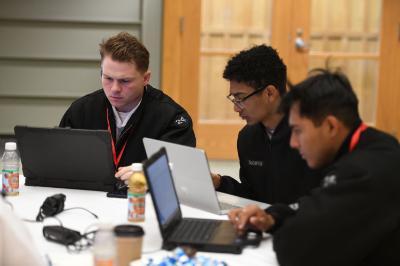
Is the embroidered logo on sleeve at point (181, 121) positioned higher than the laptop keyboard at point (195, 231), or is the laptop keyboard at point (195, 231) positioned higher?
the embroidered logo on sleeve at point (181, 121)

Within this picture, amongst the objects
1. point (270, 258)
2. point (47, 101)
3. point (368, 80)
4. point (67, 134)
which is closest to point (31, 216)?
point (67, 134)

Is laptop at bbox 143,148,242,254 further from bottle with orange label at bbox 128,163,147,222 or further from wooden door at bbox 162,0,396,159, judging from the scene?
wooden door at bbox 162,0,396,159

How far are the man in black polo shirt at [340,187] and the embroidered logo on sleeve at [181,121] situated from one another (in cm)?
109

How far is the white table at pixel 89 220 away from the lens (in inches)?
72.5

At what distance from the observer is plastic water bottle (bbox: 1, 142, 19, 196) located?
2.50m

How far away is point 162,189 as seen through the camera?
1957 mm

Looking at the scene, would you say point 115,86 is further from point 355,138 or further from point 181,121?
point 355,138

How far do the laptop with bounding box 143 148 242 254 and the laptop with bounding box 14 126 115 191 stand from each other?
50 centimetres

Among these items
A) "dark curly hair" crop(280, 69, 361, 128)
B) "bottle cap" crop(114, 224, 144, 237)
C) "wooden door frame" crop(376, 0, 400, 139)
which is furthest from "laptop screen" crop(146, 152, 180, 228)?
"wooden door frame" crop(376, 0, 400, 139)

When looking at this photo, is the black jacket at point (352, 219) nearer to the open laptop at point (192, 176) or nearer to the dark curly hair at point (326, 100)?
the dark curly hair at point (326, 100)

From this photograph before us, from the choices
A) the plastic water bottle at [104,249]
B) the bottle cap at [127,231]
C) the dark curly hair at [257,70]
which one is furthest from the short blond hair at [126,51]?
the plastic water bottle at [104,249]

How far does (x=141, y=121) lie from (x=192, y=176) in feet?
2.38

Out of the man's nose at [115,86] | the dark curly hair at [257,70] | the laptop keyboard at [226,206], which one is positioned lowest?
the laptop keyboard at [226,206]

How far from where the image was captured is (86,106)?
3.05m
